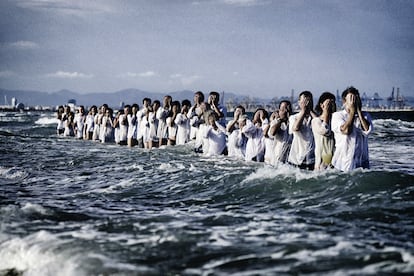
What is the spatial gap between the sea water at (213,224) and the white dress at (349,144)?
6.9 inches

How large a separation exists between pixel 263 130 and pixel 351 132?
11.7ft

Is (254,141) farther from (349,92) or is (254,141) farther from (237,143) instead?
(349,92)

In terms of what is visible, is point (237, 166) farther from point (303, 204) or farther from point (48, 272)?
point (48, 272)

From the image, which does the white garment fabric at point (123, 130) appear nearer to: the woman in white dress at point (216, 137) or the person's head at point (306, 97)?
the woman in white dress at point (216, 137)

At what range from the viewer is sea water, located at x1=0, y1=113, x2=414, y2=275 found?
146 inches

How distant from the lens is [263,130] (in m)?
9.90

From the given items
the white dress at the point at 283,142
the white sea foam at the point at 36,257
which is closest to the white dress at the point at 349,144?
the white dress at the point at 283,142

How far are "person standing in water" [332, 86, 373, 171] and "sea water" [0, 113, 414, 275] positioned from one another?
21cm

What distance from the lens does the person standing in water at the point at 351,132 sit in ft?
21.0

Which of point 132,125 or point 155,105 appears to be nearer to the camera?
point 155,105

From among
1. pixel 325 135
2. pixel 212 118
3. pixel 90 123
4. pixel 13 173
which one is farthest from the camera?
pixel 90 123

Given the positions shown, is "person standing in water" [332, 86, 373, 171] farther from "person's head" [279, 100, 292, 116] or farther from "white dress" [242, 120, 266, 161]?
"white dress" [242, 120, 266, 161]

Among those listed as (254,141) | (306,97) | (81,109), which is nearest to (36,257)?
(306,97)

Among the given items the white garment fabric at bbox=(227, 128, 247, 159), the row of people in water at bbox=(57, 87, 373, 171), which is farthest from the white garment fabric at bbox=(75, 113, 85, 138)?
the white garment fabric at bbox=(227, 128, 247, 159)
